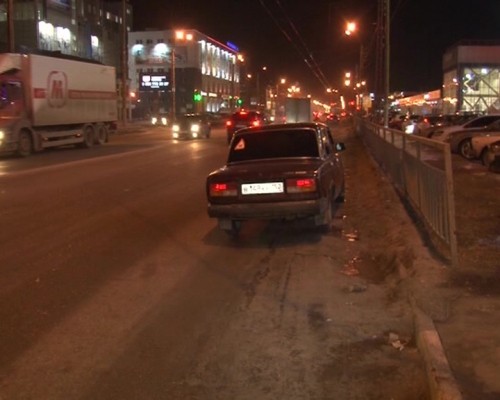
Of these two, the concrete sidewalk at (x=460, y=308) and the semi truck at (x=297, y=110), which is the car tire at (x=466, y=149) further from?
the semi truck at (x=297, y=110)

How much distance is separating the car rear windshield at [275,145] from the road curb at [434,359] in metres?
4.63

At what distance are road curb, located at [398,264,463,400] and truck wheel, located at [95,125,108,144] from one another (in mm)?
29186

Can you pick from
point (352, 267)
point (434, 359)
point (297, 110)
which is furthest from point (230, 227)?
point (297, 110)

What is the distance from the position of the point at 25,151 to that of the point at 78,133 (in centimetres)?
474

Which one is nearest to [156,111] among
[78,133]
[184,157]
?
[78,133]

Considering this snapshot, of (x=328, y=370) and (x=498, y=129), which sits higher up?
(x=498, y=129)

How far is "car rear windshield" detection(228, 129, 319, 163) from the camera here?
10273 millimetres

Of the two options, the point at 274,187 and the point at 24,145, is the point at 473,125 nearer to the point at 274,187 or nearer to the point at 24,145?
the point at 24,145

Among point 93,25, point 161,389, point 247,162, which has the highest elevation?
point 93,25

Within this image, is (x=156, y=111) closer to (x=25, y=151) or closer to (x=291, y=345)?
(x=25, y=151)

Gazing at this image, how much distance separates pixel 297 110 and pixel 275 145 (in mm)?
47255

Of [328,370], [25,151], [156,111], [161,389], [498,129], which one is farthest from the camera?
[156,111]

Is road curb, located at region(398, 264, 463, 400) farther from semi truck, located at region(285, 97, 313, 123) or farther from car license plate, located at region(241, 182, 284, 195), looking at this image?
semi truck, located at region(285, 97, 313, 123)

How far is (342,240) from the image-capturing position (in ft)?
31.8
